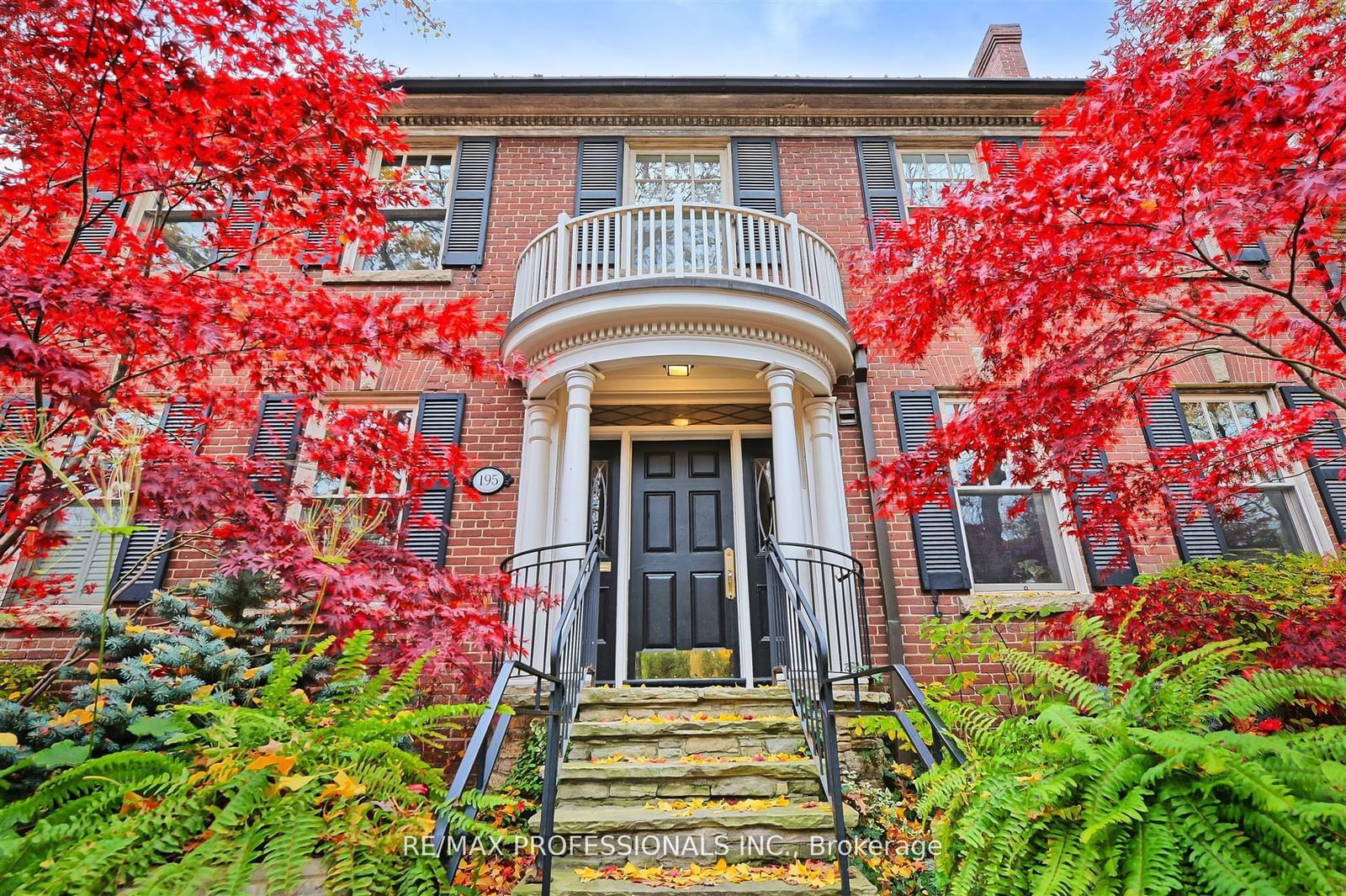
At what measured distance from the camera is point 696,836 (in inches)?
134

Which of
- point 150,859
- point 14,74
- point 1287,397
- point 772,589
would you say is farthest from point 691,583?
point 1287,397

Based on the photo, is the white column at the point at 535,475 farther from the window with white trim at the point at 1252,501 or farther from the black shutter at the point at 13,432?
the window with white trim at the point at 1252,501

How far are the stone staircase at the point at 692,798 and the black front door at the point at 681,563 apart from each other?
116 centimetres

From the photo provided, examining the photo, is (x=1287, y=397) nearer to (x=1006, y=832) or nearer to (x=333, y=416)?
(x=1006, y=832)

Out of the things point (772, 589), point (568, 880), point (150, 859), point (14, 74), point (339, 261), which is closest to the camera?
point (150, 859)

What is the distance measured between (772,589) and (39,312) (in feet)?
15.4

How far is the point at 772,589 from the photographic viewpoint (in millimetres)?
5289

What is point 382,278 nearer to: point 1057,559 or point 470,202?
point 470,202

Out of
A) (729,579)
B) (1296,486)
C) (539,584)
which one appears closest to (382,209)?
(539,584)

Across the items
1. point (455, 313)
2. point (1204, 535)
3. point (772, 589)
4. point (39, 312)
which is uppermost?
point (455, 313)

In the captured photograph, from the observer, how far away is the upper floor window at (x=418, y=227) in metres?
7.54

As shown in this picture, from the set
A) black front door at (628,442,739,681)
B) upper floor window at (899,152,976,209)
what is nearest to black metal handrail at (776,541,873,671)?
black front door at (628,442,739,681)

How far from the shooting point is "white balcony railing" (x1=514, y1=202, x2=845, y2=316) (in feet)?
20.3

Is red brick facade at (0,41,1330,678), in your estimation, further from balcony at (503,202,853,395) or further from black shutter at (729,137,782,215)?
balcony at (503,202,853,395)
